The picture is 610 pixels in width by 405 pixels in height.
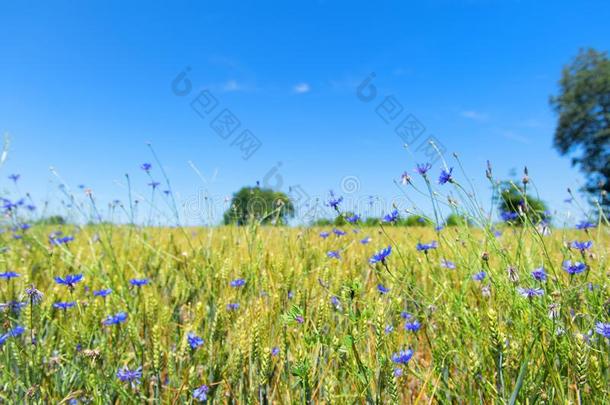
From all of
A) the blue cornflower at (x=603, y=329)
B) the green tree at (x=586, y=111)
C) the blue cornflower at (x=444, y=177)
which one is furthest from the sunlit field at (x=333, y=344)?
the green tree at (x=586, y=111)

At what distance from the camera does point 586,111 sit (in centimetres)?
2773

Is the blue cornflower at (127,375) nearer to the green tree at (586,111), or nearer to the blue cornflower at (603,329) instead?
the blue cornflower at (603,329)

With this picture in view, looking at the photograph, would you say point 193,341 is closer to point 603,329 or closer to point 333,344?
point 333,344

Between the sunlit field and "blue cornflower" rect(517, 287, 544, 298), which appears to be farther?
"blue cornflower" rect(517, 287, 544, 298)

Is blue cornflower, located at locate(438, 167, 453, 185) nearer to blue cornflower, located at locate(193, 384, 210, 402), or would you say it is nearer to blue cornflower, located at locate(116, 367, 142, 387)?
blue cornflower, located at locate(193, 384, 210, 402)

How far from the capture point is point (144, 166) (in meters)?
3.28

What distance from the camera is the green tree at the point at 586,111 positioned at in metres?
27.4

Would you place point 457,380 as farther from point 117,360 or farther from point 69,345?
point 69,345

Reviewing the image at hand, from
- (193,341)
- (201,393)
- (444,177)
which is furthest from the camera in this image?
(444,177)

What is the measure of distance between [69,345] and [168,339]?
402 millimetres

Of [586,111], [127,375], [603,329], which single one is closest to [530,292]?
[603,329]

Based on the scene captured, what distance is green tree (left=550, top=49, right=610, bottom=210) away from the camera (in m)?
27.4

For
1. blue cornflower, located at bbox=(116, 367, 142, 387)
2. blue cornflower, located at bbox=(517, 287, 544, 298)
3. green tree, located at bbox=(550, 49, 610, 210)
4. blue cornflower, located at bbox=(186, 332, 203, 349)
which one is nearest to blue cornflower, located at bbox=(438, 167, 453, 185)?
blue cornflower, located at bbox=(517, 287, 544, 298)

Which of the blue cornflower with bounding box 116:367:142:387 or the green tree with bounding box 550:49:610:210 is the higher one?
the green tree with bounding box 550:49:610:210
